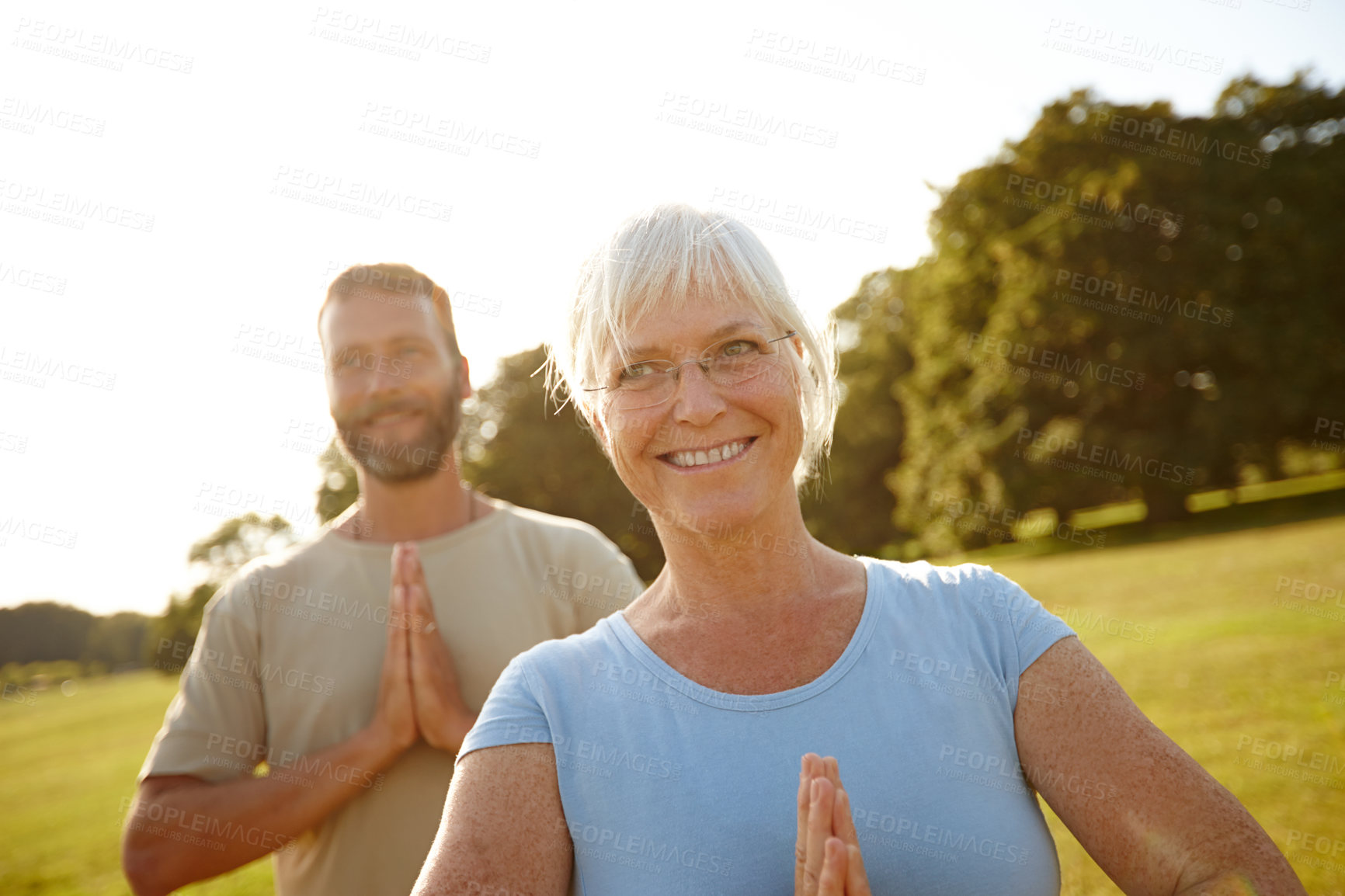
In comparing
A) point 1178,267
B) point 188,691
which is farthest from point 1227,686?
point 1178,267

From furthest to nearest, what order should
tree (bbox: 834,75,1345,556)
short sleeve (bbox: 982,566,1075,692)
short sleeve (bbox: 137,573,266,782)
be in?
tree (bbox: 834,75,1345,556), short sleeve (bbox: 137,573,266,782), short sleeve (bbox: 982,566,1075,692)

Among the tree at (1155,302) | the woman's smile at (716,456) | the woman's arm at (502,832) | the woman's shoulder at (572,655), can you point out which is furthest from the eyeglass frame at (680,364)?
the tree at (1155,302)

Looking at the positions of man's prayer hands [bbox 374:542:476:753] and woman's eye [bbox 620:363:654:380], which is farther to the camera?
man's prayer hands [bbox 374:542:476:753]

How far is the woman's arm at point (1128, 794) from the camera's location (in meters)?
1.76

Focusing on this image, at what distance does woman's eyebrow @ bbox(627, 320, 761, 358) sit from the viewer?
7.11 feet

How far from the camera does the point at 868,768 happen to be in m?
1.96

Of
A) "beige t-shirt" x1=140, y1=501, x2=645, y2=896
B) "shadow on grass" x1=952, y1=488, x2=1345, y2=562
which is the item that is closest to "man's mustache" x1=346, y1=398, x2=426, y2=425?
"beige t-shirt" x1=140, y1=501, x2=645, y2=896

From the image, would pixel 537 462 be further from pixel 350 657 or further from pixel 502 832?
pixel 502 832

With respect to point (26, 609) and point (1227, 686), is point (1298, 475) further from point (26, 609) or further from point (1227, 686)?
point (26, 609)

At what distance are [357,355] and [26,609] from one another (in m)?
36.2

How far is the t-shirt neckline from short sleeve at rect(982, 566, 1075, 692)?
0.96ft

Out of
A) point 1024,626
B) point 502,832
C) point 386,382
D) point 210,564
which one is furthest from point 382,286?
point 210,564

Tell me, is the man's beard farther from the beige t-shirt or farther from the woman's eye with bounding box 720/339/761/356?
the woman's eye with bounding box 720/339/761/356

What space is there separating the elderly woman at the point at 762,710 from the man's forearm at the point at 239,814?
3.42 ft
